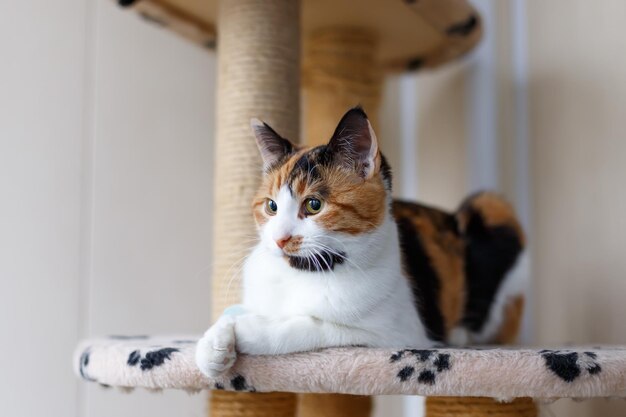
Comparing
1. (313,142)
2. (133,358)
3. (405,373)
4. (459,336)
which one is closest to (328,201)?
(405,373)

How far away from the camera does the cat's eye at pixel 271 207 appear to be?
0.96 meters

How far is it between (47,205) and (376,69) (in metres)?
0.85

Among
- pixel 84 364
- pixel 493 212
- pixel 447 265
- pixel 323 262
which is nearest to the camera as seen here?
pixel 323 262

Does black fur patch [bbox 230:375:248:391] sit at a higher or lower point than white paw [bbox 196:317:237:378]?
lower

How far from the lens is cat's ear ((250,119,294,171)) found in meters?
1.03

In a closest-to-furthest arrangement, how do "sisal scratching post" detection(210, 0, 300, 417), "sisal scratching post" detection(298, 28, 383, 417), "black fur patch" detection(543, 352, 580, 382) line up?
"black fur patch" detection(543, 352, 580, 382) → "sisal scratching post" detection(210, 0, 300, 417) → "sisal scratching post" detection(298, 28, 383, 417)

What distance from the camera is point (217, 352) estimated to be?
85cm

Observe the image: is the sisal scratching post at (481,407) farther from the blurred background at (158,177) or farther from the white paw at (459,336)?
the blurred background at (158,177)

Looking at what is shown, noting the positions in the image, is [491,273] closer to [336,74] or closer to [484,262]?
[484,262]

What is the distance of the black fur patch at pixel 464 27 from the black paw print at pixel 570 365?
0.91 metres

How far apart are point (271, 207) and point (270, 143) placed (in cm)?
12

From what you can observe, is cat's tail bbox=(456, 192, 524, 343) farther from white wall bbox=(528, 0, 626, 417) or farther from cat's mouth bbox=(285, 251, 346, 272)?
cat's mouth bbox=(285, 251, 346, 272)

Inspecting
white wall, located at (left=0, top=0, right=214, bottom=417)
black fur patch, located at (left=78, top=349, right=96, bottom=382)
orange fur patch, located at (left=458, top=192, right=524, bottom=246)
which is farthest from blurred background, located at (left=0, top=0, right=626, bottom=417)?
black fur patch, located at (left=78, top=349, right=96, bottom=382)

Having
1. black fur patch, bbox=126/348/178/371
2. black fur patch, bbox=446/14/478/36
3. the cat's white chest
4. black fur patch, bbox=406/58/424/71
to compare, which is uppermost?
black fur patch, bbox=446/14/478/36
